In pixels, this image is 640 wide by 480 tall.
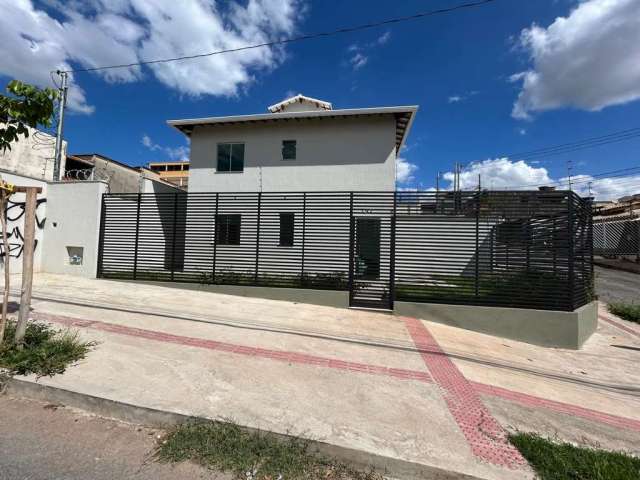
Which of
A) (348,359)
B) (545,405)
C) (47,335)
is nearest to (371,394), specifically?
(348,359)

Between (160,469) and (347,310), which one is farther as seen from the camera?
(347,310)

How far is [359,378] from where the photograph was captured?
4.38 m

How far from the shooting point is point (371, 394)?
3943mm

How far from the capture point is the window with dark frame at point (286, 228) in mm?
10484

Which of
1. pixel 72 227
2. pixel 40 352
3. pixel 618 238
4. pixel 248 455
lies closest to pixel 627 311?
pixel 248 455

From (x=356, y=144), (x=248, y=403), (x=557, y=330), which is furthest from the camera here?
(x=356, y=144)

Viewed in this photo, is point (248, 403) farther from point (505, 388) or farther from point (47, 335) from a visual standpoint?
point (505, 388)

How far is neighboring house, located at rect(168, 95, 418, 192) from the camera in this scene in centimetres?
1411

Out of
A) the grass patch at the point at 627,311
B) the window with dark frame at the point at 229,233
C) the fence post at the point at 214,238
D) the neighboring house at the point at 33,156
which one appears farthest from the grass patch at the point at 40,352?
the neighboring house at the point at 33,156

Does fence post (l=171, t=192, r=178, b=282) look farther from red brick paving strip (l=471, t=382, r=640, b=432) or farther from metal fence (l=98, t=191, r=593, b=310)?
red brick paving strip (l=471, t=382, r=640, b=432)

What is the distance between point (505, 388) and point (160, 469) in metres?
4.23

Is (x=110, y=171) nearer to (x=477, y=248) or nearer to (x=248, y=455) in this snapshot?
(x=477, y=248)

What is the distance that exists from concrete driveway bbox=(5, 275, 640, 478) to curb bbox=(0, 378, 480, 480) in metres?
0.07

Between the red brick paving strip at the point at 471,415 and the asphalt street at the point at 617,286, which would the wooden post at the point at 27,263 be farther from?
the asphalt street at the point at 617,286
